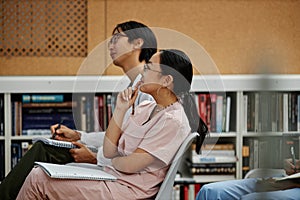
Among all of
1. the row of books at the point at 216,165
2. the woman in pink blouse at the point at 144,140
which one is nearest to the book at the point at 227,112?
the row of books at the point at 216,165

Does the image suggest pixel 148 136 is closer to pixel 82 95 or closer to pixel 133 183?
pixel 133 183

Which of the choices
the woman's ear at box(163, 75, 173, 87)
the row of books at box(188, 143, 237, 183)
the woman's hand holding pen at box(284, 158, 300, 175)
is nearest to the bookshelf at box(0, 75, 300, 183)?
the row of books at box(188, 143, 237, 183)

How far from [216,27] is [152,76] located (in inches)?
59.8

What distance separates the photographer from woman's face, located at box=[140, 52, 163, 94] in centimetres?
181

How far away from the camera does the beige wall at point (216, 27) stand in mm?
3176

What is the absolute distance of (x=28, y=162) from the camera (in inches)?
83.8

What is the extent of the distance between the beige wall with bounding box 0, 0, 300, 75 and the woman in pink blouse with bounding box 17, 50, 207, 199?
1373 mm

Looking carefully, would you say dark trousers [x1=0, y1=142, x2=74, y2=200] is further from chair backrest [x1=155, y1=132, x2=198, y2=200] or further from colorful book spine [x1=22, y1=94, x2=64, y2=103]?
colorful book spine [x1=22, y1=94, x2=64, y2=103]

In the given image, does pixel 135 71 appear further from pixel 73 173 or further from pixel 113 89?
pixel 113 89

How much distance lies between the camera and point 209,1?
3.25 m

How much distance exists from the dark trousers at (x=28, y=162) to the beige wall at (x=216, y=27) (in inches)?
41.0

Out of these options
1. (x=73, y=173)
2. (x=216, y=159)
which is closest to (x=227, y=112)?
(x=216, y=159)

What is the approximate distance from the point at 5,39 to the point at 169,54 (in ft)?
5.50

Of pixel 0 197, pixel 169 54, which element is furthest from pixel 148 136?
pixel 0 197
